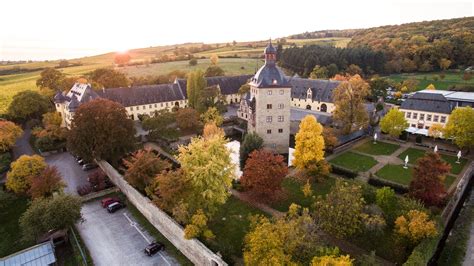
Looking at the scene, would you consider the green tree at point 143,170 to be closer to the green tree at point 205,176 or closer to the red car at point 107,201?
the red car at point 107,201

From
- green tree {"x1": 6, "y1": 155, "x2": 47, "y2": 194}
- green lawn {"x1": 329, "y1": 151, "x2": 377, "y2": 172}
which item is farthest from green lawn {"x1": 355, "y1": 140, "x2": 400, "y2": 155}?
green tree {"x1": 6, "y1": 155, "x2": 47, "y2": 194}

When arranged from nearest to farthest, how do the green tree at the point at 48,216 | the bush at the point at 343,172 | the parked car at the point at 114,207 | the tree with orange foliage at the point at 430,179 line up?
the green tree at the point at 48,216
the tree with orange foliage at the point at 430,179
the parked car at the point at 114,207
the bush at the point at 343,172

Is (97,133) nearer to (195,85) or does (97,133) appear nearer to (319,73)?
(195,85)

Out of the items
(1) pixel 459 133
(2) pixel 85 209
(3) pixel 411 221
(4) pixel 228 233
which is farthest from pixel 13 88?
(1) pixel 459 133

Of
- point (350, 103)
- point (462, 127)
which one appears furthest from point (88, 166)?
point (462, 127)

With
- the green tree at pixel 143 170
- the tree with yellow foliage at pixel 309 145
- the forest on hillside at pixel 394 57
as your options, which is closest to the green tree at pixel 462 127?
the tree with yellow foliage at pixel 309 145

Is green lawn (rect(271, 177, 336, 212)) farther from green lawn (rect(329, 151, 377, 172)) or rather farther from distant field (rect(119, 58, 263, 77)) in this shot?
distant field (rect(119, 58, 263, 77))
